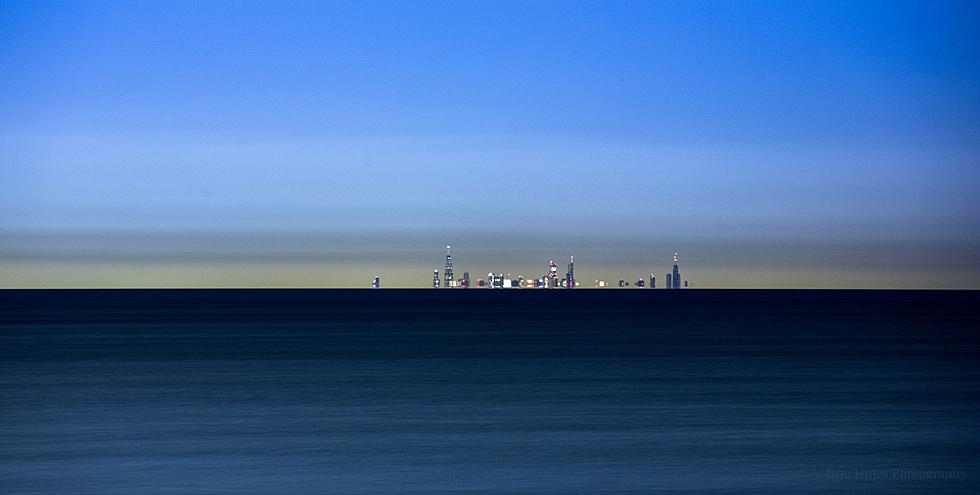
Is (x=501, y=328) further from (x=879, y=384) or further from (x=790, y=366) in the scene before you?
(x=879, y=384)

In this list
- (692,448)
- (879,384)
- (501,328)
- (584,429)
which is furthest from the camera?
(501,328)

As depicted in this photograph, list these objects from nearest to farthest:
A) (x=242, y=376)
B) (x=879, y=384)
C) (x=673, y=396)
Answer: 1. (x=673, y=396)
2. (x=879, y=384)
3. (x=242, y=376)

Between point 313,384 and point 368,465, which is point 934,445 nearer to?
point 368,465

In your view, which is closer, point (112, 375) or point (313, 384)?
point (313, 384)

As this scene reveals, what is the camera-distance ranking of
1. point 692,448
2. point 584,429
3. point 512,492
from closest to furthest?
1. point 512,492
2. point 692,448
3. point 584,429

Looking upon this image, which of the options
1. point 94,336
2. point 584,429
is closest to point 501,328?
point 94,336

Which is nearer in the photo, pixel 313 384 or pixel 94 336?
pixel 313 384

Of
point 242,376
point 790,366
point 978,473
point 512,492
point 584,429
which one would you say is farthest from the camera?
point 790,366

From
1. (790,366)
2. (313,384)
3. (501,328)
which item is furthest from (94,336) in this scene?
(790,366)
